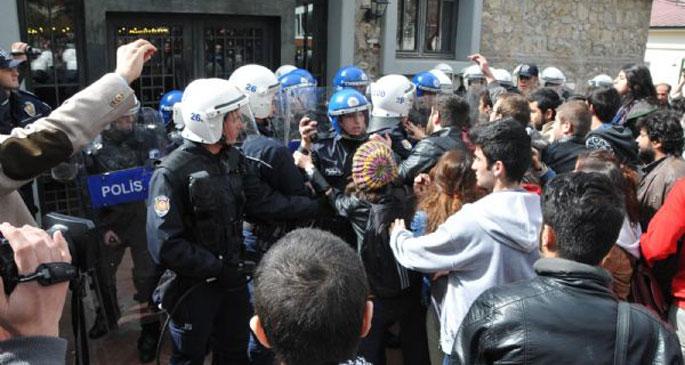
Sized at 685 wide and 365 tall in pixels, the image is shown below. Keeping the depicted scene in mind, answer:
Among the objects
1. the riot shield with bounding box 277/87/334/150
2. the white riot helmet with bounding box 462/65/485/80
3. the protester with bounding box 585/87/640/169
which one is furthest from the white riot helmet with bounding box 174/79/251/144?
the white riot helmet with bounding box 462/65/485/80

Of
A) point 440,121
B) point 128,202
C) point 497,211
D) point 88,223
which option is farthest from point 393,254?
point 128,202

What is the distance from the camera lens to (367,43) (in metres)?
9.04

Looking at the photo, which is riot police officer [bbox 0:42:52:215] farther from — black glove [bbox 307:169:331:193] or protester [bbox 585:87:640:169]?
protester [bbox 585:87:640:169]

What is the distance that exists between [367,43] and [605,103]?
5084mm

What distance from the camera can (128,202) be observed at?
14.4 ft

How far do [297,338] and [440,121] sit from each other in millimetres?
3117

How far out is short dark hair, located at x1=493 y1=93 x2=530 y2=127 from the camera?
14.3 feet

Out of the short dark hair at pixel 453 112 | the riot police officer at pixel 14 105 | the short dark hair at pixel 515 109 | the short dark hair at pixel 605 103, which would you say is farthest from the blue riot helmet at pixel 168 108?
the short dark hair at pixel 605 103

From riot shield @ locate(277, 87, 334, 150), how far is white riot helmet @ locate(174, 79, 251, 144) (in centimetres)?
165

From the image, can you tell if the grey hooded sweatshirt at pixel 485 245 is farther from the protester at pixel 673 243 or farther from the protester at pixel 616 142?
the protester at pixel 616 142

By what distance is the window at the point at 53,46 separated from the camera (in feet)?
20.9

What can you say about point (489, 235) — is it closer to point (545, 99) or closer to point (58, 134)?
point (58, 134)

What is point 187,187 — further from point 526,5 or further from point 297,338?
point 526,5

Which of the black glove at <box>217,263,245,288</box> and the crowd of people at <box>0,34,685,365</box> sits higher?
the crowd of people at <box>0,34,685,365</box>
